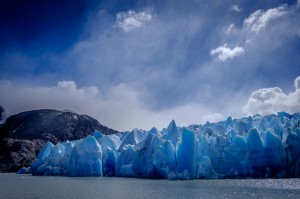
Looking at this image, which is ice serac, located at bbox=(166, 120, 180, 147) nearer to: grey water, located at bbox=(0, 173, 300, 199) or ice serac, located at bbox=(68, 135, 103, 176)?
ice serac, located at bbox=(68, 135, 103, 176)

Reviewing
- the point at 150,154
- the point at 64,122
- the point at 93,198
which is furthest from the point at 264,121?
the point at 64,122

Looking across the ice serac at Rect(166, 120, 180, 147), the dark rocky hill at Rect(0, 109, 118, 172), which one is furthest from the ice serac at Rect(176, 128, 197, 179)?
the dark rocky hill at Rect(0, 109, 118, 172)

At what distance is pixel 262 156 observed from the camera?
2550 cm

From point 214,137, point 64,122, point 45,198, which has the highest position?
point 64,122

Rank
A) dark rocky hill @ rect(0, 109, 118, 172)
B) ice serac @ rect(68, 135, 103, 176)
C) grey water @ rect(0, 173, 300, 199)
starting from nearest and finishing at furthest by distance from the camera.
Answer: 1. grey water @ rect(0, 173, 300, 199)
2. ice serac @ rect(68, 135, 103, 176)
3. dark rocky hill @ rect(0, 109, 118, 172)

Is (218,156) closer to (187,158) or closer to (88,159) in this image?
(187,158)

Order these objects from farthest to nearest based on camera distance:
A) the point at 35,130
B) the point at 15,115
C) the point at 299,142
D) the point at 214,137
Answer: the point at 15,115 → the point at 35,130 → the point at 214,137 → the point at 299,142

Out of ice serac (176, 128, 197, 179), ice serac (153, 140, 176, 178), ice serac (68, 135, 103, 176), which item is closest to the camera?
ice serac (176, 128, 197, 179)

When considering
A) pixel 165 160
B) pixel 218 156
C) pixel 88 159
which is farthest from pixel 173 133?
pixel 88 159

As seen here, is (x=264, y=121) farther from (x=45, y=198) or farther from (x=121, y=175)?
(x=45, y=198)

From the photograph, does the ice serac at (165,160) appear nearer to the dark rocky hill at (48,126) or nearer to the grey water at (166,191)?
the grey water at (166,191)

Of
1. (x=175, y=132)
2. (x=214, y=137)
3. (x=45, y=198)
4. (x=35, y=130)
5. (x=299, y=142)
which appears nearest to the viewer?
(x=45, y=198)

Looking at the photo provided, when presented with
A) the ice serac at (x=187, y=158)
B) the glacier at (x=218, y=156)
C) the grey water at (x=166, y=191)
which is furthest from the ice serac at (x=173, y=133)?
the grey water at (x=166, y=191)

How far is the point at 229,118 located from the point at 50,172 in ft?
78.4
